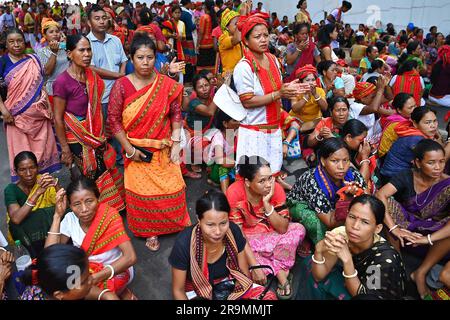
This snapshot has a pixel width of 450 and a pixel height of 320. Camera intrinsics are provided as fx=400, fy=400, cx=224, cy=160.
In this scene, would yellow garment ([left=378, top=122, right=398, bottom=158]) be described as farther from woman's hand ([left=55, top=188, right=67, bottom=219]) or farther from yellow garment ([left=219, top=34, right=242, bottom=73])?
woman's hand ([left=55, top=188, right=67, bottom=219])

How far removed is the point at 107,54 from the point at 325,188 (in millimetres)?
2722

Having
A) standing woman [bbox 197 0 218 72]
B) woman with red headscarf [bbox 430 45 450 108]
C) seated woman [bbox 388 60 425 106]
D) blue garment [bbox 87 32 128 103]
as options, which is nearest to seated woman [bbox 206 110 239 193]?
blue garment [bbox 87 32 128 103]

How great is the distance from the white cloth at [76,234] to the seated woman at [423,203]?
193cm

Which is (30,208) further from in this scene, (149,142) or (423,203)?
(423,203)

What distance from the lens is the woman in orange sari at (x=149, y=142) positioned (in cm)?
314

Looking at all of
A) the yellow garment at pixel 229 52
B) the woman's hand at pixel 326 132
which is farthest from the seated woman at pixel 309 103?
the yellow garment at pixel 229 52

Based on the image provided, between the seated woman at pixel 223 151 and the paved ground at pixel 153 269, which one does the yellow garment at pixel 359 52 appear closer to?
the seated woman at pixel 223 151

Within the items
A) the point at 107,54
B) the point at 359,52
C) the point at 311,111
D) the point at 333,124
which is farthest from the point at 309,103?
the point at 359,52

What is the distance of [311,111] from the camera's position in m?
4.68

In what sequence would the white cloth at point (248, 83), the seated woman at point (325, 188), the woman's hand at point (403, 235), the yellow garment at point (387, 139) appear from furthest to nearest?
1. the yellow garment at point (387, 139)
2. the white cloth at point (248, 83)
3. the seated woman at point (325, 188)
4. the woman's hand at point (403, 235)

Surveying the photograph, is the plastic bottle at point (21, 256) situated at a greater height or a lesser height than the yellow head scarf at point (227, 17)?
lesser

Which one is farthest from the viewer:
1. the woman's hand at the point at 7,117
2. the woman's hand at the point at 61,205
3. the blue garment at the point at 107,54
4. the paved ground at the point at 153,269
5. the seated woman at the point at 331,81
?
the seated woman at the point at 331,81

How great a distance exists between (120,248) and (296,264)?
53.5 inches
